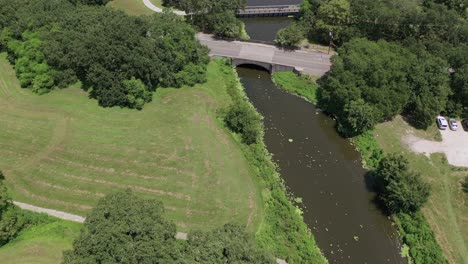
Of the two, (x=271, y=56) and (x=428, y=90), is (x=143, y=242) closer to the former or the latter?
(x=428, y=90)

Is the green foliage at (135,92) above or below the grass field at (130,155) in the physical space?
above

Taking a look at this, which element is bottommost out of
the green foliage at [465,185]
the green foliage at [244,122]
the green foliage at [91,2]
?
the green foliage at [465,185]

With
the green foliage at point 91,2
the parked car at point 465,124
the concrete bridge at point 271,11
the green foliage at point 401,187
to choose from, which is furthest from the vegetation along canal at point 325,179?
Answer: the green foliage at point 91,2

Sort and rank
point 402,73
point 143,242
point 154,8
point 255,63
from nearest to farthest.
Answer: point 143,242 < point 402,73 < point 255,63 < point 154,8

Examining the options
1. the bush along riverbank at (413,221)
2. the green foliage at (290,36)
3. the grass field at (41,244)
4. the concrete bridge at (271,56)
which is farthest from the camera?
the green foliage at (290,36)

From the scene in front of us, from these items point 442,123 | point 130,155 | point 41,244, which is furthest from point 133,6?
point 442,123

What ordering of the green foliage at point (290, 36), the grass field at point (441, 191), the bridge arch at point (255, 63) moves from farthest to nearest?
the green foliage at point (290, 36)
the bridge arch at point (255, 63)
the grass field at point (441, 191)

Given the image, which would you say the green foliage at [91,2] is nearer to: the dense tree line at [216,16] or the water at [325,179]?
the dense tree line at [216,16]
